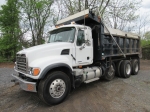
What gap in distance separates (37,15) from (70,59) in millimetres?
16511

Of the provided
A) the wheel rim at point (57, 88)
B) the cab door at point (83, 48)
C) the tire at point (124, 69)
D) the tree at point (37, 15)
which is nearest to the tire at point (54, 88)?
the wheel rim at point (57, 88)

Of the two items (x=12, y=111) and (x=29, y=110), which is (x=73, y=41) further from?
(x=12, y=111)

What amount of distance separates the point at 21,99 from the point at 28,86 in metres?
1.10

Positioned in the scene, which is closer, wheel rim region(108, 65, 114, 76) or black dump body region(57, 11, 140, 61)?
black dump body region(57, 11, 140, 61)

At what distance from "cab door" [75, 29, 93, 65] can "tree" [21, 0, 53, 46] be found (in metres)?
14.7

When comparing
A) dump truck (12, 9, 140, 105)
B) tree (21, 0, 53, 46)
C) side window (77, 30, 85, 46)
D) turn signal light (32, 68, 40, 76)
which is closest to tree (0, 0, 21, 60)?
tree (21, 0, 53, 46)

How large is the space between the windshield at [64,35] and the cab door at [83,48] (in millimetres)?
249

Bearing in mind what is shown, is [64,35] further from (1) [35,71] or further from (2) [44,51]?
(1) [35,71]

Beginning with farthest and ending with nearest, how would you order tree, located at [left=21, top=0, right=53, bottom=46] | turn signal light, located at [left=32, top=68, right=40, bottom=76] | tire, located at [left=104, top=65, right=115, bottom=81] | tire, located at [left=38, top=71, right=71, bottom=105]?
tree, located at [left=21, top=0, right=53, bottom=46] < tire, located at [left=104, top=65, right=115, bottom=81] < tire, located at [left=38, top=71, right=71, bottom=105] < turn signal light, located at [left=32, top=68, right=40, bottom=76]

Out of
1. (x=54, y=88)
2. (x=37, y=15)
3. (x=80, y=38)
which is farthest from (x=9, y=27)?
(x=54, y=88)

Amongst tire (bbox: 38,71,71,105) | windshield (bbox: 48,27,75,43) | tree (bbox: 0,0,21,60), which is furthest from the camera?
tree (bbox: 0,0,21,60)

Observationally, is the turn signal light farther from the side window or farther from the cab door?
the side window

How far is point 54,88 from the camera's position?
3295 mm

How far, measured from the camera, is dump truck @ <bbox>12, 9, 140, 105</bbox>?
317 centimetres
